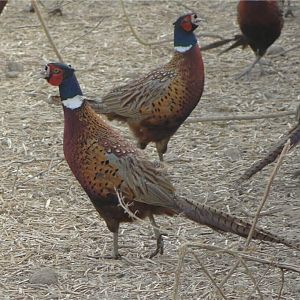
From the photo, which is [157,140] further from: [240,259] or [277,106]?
[240,259]

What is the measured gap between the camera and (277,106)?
6867 mm

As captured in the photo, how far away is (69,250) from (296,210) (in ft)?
4.16

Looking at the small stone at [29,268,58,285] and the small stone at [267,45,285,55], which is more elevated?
the small stone at [29,268,58,285]

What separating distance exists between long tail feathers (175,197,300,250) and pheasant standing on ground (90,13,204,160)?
1.21 metres

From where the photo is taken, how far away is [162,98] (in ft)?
17.7

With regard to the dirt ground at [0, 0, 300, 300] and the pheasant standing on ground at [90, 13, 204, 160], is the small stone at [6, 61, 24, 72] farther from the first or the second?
the pheasant standing on ground at [90, 13, 204, 160]

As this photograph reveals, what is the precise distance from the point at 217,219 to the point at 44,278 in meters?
0.81

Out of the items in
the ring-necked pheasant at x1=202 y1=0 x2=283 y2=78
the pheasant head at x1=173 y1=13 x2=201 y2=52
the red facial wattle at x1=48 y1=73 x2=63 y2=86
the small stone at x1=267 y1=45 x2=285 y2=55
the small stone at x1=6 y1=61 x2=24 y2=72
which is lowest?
the small stone at x1=267 y1=45 x2=285 y2=55

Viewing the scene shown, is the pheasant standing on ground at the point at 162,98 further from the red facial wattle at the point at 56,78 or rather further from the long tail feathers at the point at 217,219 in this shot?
the long tail feathers at the point at 217,219

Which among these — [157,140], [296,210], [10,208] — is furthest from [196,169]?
[10,208]

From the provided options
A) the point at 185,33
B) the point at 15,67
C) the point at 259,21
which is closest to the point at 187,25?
the point at 185,33

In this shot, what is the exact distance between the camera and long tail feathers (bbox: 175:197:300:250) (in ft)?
13.0

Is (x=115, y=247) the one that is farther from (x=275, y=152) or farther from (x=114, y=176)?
(x=275, y=152)

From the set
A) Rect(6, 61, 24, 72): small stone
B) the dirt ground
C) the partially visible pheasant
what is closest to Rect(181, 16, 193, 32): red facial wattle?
the dirt ground
